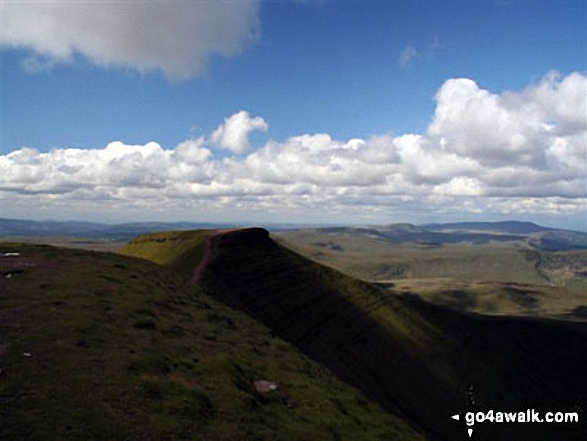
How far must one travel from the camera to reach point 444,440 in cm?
9781

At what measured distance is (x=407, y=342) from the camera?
133 meters

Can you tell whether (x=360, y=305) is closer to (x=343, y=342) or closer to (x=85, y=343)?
(x=343, y=342)

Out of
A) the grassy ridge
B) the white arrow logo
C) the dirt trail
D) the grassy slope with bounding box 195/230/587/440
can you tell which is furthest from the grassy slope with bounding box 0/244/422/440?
the white arrow logo

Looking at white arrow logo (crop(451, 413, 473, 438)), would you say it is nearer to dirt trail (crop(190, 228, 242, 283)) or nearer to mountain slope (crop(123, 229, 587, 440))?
mountain slope (crop(123, 229, 587, 440))

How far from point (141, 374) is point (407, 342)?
358 feet

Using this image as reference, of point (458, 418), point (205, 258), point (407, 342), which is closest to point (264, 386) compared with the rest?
point (458, 418)

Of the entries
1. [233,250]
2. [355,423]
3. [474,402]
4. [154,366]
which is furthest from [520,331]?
[154,366]

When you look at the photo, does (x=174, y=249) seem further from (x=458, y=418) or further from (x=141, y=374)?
(x=141, y=374)

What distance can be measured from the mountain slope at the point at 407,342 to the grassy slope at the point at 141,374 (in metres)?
43.2

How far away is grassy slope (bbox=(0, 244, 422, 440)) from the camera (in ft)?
91.9

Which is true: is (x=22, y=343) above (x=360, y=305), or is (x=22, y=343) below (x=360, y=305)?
above

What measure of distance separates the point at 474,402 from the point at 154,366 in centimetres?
10781

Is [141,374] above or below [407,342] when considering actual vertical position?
above

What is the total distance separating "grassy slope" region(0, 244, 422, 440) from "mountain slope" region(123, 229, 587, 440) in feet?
142
